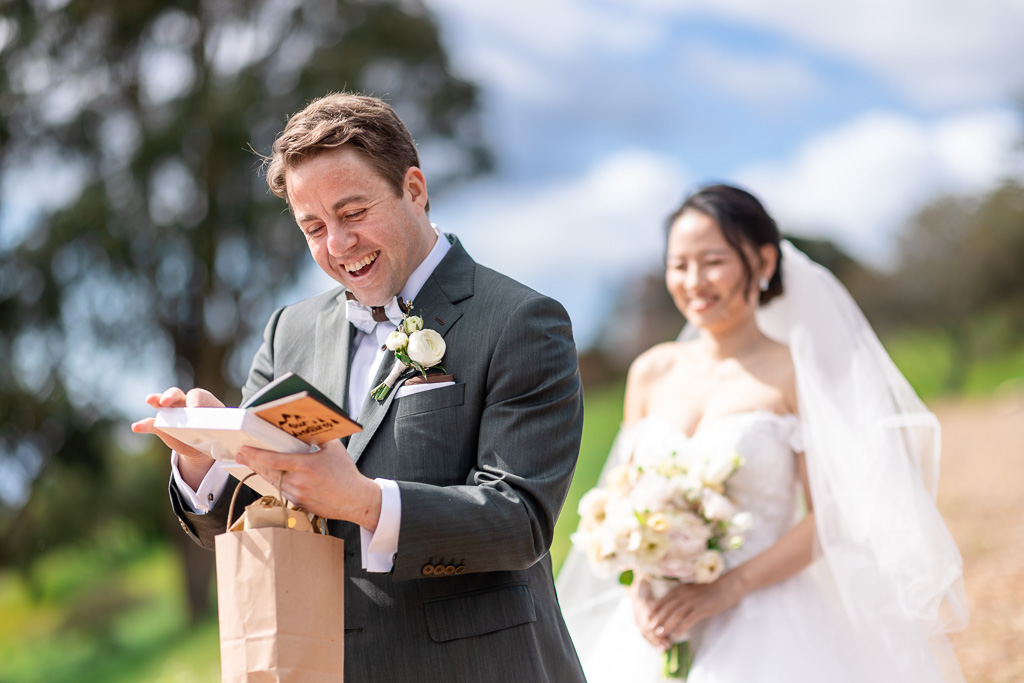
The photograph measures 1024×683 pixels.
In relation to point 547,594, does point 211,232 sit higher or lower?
higher

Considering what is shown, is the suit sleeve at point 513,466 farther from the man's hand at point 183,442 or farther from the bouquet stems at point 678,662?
the bouquet stems at point 678,662

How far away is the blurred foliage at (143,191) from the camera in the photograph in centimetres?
1089

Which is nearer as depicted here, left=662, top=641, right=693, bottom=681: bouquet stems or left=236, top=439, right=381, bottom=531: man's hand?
left=236, top=439, right=381, bottom=531: man's hand

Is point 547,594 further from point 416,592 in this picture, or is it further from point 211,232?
point 211,232

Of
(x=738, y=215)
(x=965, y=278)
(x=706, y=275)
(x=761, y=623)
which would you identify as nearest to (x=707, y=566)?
(x=761, y=623)

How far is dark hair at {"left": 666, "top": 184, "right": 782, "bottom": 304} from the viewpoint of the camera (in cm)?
391

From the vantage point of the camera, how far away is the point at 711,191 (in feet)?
13.1

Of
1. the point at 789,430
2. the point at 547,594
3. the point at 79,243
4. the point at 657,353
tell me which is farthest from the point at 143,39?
the point at 547,594

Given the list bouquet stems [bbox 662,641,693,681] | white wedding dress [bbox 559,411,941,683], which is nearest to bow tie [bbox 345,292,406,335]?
white wedding dress [bbox 559,411,941,683]

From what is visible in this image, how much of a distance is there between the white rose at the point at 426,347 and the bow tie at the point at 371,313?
0.57 feet

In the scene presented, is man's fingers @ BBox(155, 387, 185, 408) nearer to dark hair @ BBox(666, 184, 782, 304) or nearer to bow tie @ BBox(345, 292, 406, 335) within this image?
bow tie @ BBox(345, 292, 406, 335)

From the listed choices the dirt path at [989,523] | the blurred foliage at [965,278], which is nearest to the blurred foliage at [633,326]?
the blurred foliage at [965,278]

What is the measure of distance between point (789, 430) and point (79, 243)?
9.94 meters

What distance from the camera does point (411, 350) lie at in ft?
6.72
